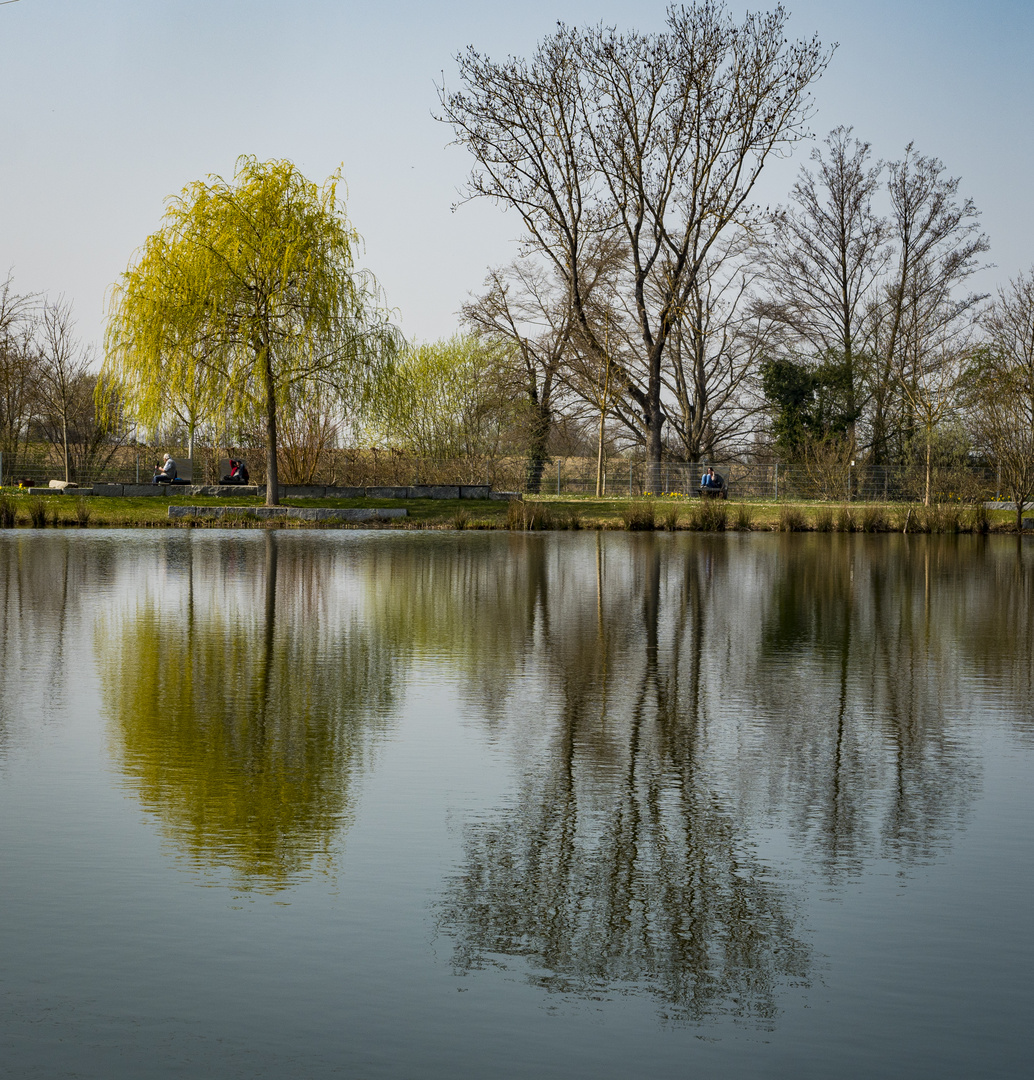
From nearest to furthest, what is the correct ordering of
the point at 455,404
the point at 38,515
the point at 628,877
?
1. the point at 628,877
2. the point at 38,515
3. the point at 455,404

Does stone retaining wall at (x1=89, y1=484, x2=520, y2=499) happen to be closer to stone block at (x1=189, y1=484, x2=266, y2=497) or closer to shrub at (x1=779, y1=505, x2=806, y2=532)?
stone block at (x1=189, y1=484, x2=266, y2=497)

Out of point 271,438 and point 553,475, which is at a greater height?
point 271,438

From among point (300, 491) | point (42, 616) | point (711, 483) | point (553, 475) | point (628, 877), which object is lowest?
point (628, 877)

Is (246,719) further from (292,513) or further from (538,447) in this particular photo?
(538,447)

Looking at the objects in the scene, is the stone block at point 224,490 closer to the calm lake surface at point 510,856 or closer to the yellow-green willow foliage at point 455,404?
the yellow-green willow foliage at point 455,404

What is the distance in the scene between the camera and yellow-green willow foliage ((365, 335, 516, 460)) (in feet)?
150

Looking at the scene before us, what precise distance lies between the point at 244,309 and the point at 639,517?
11269mm

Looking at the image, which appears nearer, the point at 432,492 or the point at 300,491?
the point at 300,491

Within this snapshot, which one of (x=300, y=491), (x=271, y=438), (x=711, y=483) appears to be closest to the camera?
(x=271, y=438)

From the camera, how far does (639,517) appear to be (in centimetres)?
3112

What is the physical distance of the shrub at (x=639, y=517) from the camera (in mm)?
30859

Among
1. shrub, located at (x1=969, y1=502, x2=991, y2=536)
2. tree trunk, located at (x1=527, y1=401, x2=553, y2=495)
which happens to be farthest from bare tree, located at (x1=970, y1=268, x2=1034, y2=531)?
tree trunk, located at (x1=527, y1=401, x2=553, y2=495)

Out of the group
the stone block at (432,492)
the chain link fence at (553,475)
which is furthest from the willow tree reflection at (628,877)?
the chain link fence at (553,475)

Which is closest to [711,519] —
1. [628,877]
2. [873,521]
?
[873,521]
